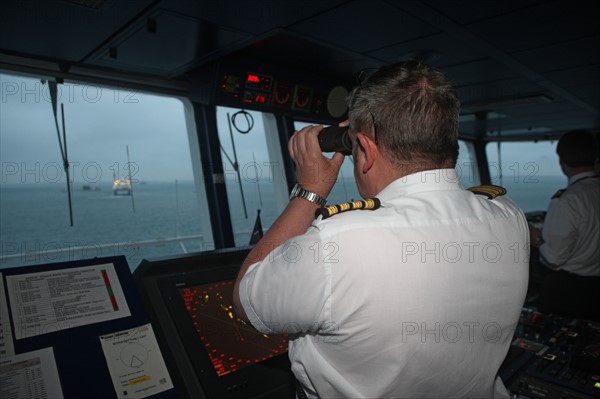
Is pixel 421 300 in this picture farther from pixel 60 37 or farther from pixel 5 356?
pixel 60 37

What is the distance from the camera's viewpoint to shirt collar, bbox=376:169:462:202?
81 centimetres

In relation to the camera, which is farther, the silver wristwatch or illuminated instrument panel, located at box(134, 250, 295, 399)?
illuminated instrument panel, located at box(134, 250, 295, 399)

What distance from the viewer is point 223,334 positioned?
4.23ft

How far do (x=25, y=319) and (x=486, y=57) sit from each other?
2638 millimetres

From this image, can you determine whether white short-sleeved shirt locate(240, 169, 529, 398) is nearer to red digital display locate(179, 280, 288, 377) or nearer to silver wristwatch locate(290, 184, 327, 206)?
silver wristwatch locate(290, 184, 327, 206)

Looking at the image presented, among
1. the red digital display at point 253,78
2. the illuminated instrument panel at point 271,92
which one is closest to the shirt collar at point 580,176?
the illuminated instrument panel at point 271,92

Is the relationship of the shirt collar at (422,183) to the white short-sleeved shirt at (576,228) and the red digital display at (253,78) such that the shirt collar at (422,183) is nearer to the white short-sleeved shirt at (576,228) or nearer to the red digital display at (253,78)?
the red digital display at (253,78)

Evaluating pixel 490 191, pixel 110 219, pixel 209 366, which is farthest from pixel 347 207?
pixel 110 219

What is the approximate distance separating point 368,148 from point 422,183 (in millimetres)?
132

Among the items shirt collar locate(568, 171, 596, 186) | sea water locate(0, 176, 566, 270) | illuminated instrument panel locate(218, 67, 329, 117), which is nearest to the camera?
sea water locate(0, 176, 566, 270)

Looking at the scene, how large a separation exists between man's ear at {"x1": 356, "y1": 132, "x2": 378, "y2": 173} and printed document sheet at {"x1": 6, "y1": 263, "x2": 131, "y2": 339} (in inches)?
33.1

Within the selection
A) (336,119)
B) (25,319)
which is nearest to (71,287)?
(25,319)

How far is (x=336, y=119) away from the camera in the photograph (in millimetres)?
3211

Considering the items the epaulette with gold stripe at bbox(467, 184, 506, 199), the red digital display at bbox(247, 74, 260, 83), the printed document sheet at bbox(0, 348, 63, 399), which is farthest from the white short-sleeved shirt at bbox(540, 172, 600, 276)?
the printed document sheet at bbox(0, 348, 63, 399)
